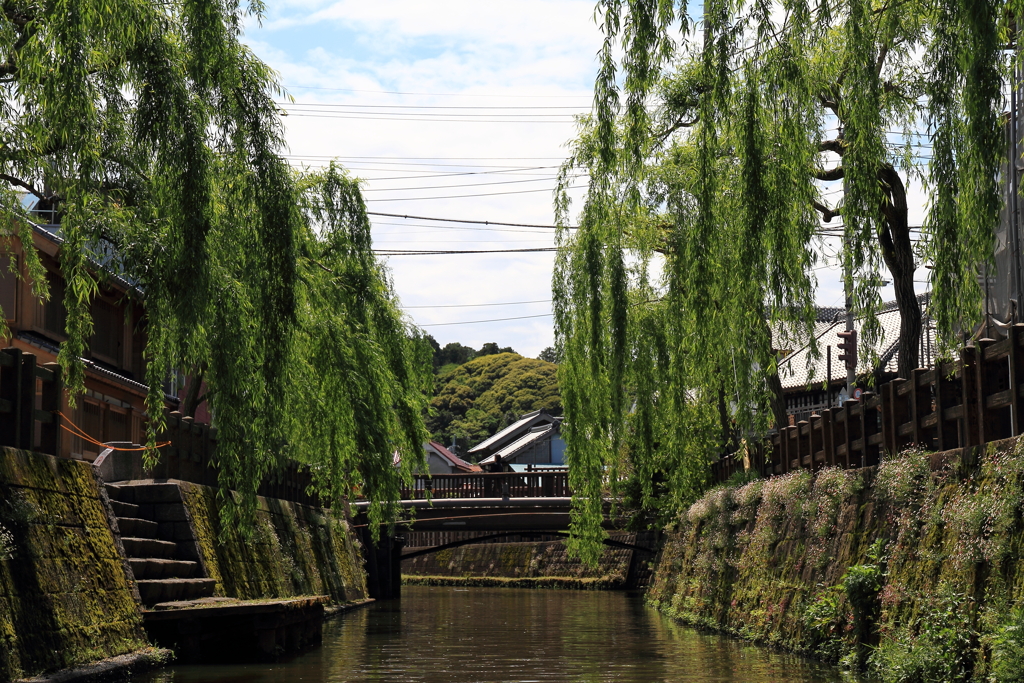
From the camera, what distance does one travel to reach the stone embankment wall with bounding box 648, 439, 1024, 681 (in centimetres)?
860

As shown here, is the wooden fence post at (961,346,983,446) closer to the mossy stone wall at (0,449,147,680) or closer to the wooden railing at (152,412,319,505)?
the mossy stone wall at (0,449,147,680)

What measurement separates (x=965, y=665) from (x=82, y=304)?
29.1 ft

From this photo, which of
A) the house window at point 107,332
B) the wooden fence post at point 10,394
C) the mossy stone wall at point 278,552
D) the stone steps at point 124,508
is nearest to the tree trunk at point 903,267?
the mossy stone wall at point 278,552

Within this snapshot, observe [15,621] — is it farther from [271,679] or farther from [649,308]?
[649,308]

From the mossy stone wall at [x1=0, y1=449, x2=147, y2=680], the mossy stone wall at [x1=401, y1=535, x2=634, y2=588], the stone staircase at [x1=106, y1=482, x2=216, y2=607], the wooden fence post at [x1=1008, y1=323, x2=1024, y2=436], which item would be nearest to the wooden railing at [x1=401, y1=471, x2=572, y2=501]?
the mossy stone wall at [x1=401, y1=535, x2=634, y2=588]

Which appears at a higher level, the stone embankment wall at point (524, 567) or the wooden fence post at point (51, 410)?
A: the wooden fence post at point (51, 410)

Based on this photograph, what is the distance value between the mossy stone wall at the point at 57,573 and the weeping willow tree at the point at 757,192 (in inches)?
257

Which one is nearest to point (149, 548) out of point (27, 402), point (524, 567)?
point (27, 402)

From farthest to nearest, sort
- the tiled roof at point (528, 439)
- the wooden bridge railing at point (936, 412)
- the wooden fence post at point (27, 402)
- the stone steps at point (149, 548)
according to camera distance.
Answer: the tiled roof at point (528, 439), the stone steps at point (149, 548), the wooden fence post at point (27, 402), the wooden bridge railing at point (936, 412)

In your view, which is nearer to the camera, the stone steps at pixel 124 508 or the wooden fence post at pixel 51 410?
the wooden fence post at pixel 51 410

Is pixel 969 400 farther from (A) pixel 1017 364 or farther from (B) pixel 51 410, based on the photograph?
(B) pixel 51 410

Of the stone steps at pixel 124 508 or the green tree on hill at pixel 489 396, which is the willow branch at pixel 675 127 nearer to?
the stone steps at pixel 124 508

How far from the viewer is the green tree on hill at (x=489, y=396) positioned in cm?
8625

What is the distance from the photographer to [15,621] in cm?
912
